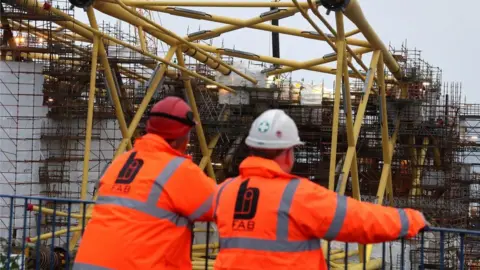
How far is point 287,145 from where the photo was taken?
436 cm

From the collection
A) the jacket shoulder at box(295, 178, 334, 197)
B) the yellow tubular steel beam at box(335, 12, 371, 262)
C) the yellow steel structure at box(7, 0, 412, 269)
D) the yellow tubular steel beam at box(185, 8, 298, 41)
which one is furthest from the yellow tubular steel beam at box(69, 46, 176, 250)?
the jacket shoulder at box(295, 178, 334, 197)

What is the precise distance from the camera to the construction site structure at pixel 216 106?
21125mm

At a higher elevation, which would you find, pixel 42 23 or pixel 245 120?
pixel 42 23

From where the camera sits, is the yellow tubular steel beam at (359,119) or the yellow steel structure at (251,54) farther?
the yellow tubular steel beam at (359,119)

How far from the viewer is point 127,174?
15.9ft

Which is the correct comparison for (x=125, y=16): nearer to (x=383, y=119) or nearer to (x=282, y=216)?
(x=383, y=119)

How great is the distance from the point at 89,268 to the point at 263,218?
1253 millimetres

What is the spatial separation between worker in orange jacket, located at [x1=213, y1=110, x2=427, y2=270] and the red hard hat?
62 cm

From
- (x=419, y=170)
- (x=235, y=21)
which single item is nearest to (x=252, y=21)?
(x=235, y=21)

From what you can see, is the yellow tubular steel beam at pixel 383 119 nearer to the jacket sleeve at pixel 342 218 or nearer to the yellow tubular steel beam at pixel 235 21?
the yellow tubular steel beam at pixel 235 21

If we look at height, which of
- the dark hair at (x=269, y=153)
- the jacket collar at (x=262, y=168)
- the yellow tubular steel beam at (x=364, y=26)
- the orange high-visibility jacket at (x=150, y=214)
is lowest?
the orange high-visibility jacket at (x=150, y=214)

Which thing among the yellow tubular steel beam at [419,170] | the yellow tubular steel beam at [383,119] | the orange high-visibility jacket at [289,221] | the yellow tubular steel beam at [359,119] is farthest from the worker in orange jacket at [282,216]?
the yellow tubular steel beam at [419,170]

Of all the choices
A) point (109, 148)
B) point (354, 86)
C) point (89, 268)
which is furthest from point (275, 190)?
point (354, 86)

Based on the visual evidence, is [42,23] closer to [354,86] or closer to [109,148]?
[109,148]
